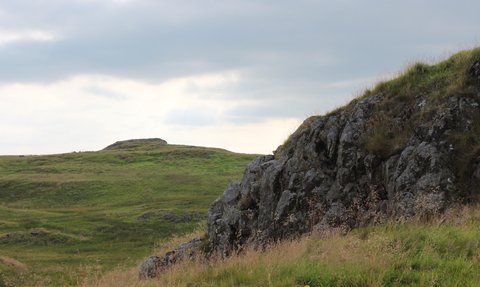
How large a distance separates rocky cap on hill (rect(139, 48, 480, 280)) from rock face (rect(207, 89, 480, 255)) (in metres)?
0.04

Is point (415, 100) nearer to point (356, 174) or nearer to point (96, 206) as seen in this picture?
point (356, 174)

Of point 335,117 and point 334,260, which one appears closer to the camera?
point 334,260

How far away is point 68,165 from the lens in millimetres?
99938

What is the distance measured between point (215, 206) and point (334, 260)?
12924 mm

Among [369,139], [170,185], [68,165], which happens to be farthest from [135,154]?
[369,139]

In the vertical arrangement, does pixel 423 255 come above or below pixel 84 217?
above

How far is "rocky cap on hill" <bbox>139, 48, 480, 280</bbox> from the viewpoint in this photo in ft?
40.5

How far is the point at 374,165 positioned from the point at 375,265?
7.78 m

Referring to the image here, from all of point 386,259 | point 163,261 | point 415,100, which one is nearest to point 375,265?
point 386,259

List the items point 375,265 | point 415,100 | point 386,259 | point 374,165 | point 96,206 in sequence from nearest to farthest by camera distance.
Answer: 1. point 375,265
2. point 386,259
3. point 374,165
4. point 415,100
5. point 96,206

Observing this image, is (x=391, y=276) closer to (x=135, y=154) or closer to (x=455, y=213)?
(x=455, y=213)

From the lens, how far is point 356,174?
14586mm

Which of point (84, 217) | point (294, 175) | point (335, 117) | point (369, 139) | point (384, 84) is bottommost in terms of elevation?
point (84, 217)

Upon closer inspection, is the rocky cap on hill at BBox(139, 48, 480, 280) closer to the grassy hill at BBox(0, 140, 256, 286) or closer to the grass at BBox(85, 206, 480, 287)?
the grass at BBox(85, 206, 480, 287)
